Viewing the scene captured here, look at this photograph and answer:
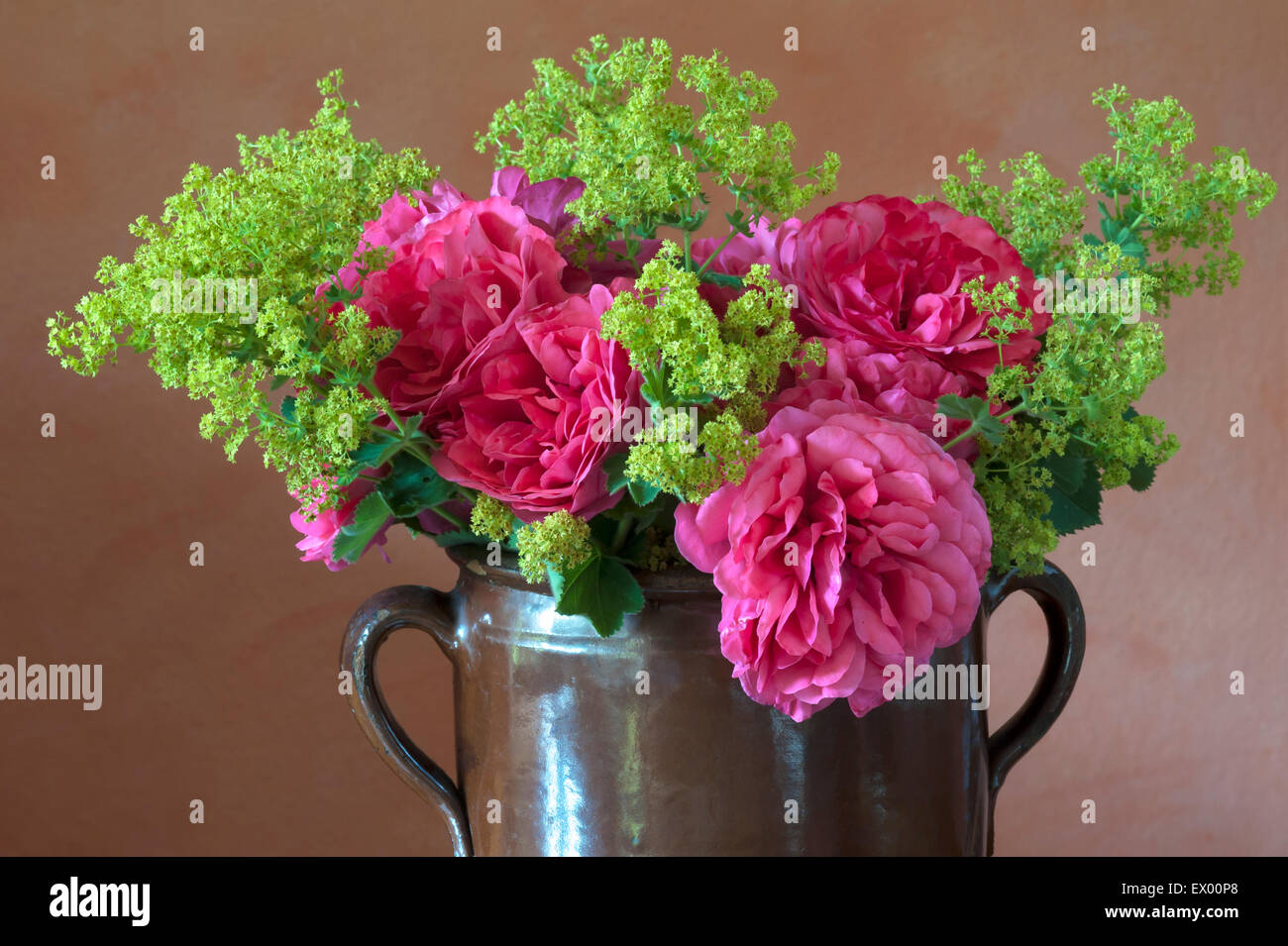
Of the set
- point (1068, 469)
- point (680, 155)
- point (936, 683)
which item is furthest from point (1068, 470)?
point (680, 155)

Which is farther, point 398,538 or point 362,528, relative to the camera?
point 398,538

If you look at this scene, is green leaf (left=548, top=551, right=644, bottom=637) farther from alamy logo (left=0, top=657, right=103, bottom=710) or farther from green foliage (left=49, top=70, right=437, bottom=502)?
alamy logo (left=0, top=657, right=103, bottom=710)

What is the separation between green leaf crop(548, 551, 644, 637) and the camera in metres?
0.53

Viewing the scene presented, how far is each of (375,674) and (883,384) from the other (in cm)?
26

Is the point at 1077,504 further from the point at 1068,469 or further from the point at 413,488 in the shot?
the point at 413,488

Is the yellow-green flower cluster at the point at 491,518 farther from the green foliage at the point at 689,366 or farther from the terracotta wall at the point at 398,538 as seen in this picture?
the terracotta wall at the point at 398,538

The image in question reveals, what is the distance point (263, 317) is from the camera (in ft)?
1.60

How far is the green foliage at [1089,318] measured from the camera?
1.72 feet

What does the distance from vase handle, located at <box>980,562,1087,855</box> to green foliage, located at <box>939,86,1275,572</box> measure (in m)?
0.05

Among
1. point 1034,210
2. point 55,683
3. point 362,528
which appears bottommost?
point 55,683

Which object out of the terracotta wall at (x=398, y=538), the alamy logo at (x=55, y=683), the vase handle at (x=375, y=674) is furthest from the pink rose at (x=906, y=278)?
the alamy logo at (x=55, y=683)

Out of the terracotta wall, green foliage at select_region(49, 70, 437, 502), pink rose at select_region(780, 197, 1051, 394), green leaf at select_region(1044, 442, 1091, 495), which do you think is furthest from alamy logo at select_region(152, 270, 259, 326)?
the terracotta wall

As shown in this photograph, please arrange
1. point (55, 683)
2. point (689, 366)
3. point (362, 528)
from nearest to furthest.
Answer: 1. point (689, 366)
2. point (362, 528)
3. point (55, 683)
